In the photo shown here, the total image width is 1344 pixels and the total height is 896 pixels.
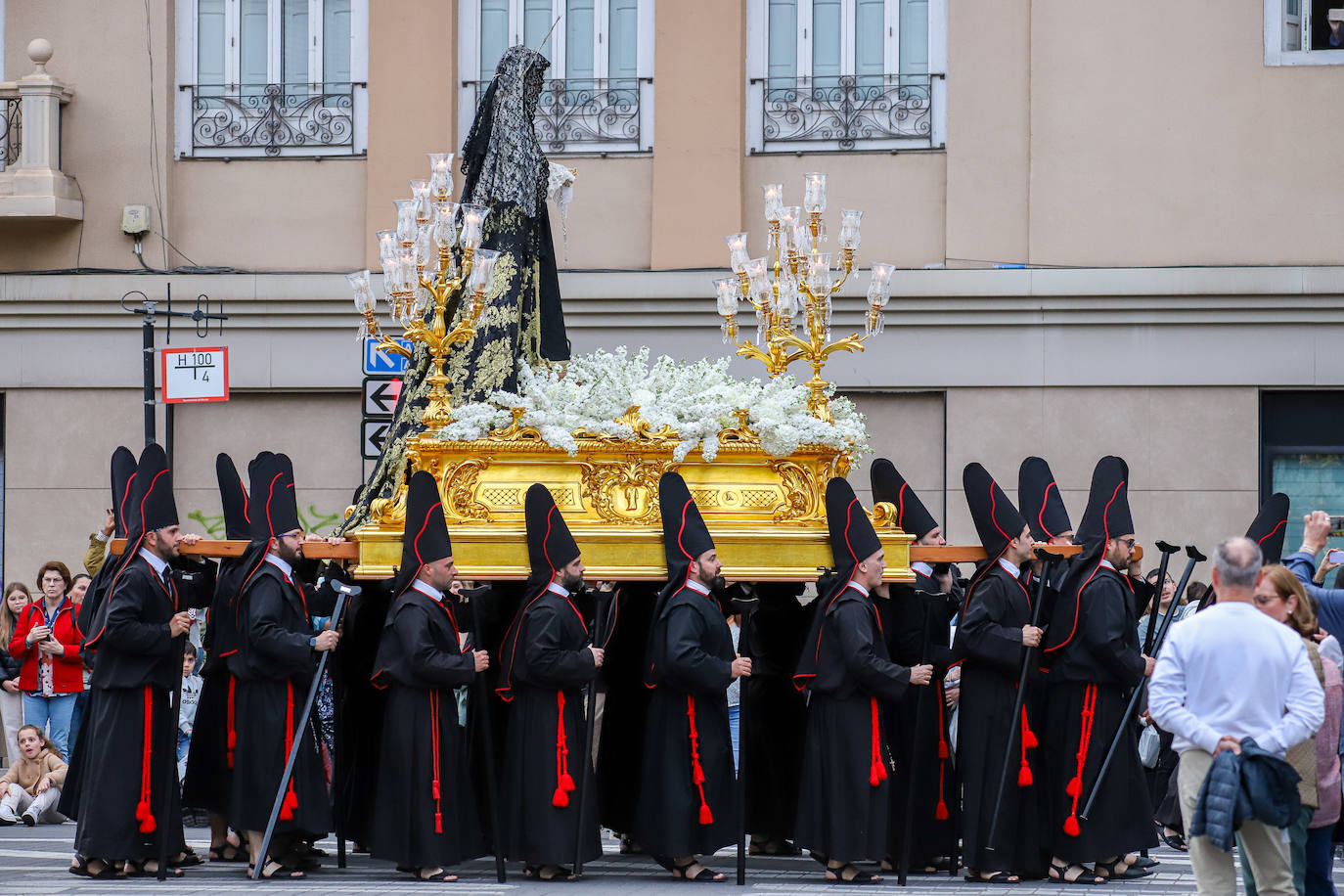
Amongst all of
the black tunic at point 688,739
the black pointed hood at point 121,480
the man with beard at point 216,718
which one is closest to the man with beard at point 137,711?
the man with beard at point 216,718

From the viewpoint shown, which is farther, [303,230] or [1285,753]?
[303,230]

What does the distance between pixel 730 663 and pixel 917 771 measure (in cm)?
118

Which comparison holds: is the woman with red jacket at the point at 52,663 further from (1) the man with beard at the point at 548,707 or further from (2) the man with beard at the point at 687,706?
(2) the man with beard at the point at 687,706

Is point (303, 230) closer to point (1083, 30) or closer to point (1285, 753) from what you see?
point (1083, 30)

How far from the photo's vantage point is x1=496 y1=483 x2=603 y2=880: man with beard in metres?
10.4

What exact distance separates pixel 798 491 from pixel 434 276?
88.1 inches

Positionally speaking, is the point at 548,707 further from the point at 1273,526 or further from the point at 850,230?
the point at 1273,526

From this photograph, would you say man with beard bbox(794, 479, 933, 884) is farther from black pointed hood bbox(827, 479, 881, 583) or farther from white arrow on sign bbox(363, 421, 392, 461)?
white arrow on sign bbox(363, 421, 392, 461)

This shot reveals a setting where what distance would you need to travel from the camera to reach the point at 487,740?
417 inches

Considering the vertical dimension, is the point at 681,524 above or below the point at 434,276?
below

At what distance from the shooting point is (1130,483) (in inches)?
634

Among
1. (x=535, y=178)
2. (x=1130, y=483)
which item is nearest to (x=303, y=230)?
(x=535, y=178)

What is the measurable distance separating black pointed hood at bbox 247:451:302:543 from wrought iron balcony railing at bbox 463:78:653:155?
6251mm

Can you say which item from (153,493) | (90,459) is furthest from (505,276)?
(90,459)
